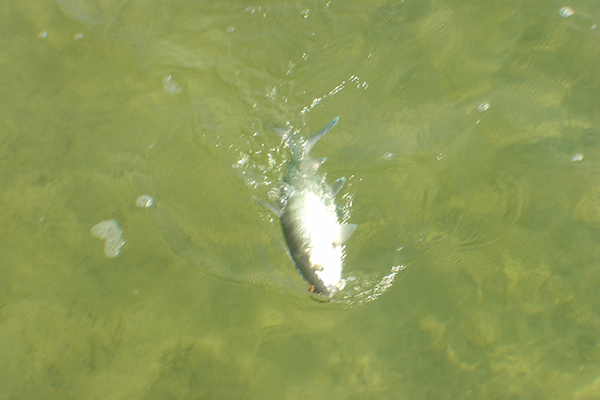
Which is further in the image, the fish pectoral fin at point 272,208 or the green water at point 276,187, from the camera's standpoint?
the fish pectoral fin at point 272,208

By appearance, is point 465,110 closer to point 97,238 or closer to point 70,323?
point 97,238

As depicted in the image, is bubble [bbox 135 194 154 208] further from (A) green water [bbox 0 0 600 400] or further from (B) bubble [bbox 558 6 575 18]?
(B) bubble [bbox 558 6 575 18]

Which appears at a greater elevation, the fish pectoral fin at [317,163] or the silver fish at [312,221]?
the fish pectoral fin at [317,163]

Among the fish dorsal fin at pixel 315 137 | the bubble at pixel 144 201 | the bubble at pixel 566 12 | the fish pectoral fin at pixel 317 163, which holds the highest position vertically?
the bubble at pixel 144 201

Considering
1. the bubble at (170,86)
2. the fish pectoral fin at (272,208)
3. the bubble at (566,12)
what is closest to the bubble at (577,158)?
the bubble at (566,12)

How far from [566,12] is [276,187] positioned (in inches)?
157

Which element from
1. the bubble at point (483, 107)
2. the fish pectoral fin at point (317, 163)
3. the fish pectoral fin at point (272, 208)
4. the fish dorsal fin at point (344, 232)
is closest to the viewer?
the fish dorsal fin at point (344, 232)

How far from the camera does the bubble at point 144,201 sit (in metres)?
4.06

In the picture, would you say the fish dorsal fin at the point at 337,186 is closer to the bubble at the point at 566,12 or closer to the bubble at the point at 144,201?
the bubble at the point at 144,201

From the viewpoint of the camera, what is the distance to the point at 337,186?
157 inches

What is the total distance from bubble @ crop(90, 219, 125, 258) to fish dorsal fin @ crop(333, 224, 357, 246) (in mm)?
2167

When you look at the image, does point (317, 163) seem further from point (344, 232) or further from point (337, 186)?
point (344, 232)

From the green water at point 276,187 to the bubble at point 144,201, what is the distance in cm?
5

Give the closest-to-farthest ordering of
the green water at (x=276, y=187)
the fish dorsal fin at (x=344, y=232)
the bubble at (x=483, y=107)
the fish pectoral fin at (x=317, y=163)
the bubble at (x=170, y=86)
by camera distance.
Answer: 1. the green water at (x=276, y=187)
2. the fish dorsal fin at (x=344, y=232)
3. the fish pectoral fin at (x=317, y=163)
4. the bubble at (x=483, y=107)
5. the bubble at (x=170, y=86)
